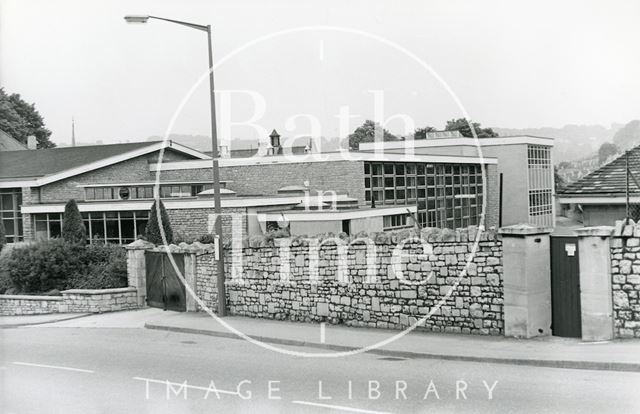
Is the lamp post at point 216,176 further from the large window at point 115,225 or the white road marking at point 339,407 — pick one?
the large window at point 115,225

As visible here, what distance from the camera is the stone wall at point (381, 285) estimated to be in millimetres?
15570

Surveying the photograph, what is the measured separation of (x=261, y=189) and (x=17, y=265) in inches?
691

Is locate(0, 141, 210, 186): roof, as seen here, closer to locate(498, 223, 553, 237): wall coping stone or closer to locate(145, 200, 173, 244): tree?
locate(145, 200, 173, 244): tree

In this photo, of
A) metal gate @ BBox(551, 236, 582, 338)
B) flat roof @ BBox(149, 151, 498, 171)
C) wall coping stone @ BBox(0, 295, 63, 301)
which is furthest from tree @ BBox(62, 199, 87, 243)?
metal gate @ BBox(551, 236, 582, 338)

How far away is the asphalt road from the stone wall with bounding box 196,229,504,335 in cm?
237

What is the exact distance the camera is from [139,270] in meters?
26.0

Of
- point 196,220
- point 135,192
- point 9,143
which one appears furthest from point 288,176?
point 9,143

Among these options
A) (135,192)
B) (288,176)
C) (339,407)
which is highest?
(288,176)

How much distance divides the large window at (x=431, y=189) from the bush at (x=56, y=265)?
54.9 feet

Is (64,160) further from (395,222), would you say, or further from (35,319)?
(35,319)

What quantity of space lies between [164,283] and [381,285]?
9.66 metres

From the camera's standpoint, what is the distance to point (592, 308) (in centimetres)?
1395

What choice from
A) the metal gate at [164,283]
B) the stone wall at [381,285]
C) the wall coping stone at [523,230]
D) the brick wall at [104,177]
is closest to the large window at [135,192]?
the brick wall at [104,177]

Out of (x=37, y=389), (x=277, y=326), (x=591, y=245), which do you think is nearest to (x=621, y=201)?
(x=591, y=245)
